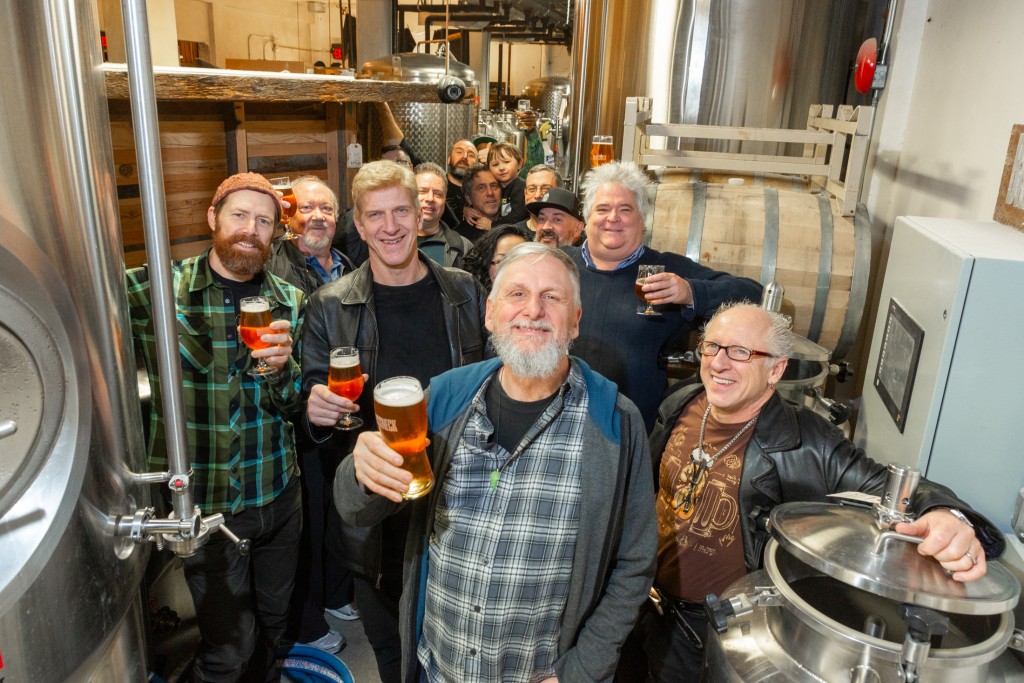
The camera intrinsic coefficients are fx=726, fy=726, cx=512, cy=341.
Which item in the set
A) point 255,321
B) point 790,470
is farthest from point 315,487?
point 790,470

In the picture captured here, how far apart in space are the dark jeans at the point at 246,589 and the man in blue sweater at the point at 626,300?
1360 mm

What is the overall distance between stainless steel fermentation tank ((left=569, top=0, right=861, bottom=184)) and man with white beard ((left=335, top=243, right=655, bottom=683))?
3280 millimetres

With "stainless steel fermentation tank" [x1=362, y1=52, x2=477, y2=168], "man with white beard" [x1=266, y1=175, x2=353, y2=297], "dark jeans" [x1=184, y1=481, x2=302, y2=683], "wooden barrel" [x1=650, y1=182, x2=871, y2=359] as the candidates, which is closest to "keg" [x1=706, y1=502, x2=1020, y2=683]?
"dark jeans" [x1=184, y1=481, x2=302, y2=683]

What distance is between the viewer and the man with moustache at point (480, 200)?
5.05 metres

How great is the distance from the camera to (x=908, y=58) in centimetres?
462

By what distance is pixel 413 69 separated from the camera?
791 cm

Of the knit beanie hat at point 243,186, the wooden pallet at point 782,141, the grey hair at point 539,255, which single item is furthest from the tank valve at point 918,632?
the wooden pallet at point 782,141

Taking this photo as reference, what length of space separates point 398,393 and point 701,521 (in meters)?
1.15

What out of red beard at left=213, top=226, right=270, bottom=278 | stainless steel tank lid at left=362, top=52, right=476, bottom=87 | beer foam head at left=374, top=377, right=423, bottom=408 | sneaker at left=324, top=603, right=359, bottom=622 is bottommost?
sneaker at left=324, top=603, right=359, bottom=622

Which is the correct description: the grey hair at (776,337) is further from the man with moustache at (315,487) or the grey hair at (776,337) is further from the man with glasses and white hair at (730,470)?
the man with moustache at (315,487)

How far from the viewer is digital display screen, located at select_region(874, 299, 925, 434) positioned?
2.10 metres

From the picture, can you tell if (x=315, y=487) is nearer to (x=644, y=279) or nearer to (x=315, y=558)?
(x=315, y=558)

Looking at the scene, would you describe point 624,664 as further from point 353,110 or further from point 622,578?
point 353,110

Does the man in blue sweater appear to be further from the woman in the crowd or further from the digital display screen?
the digital display screen
